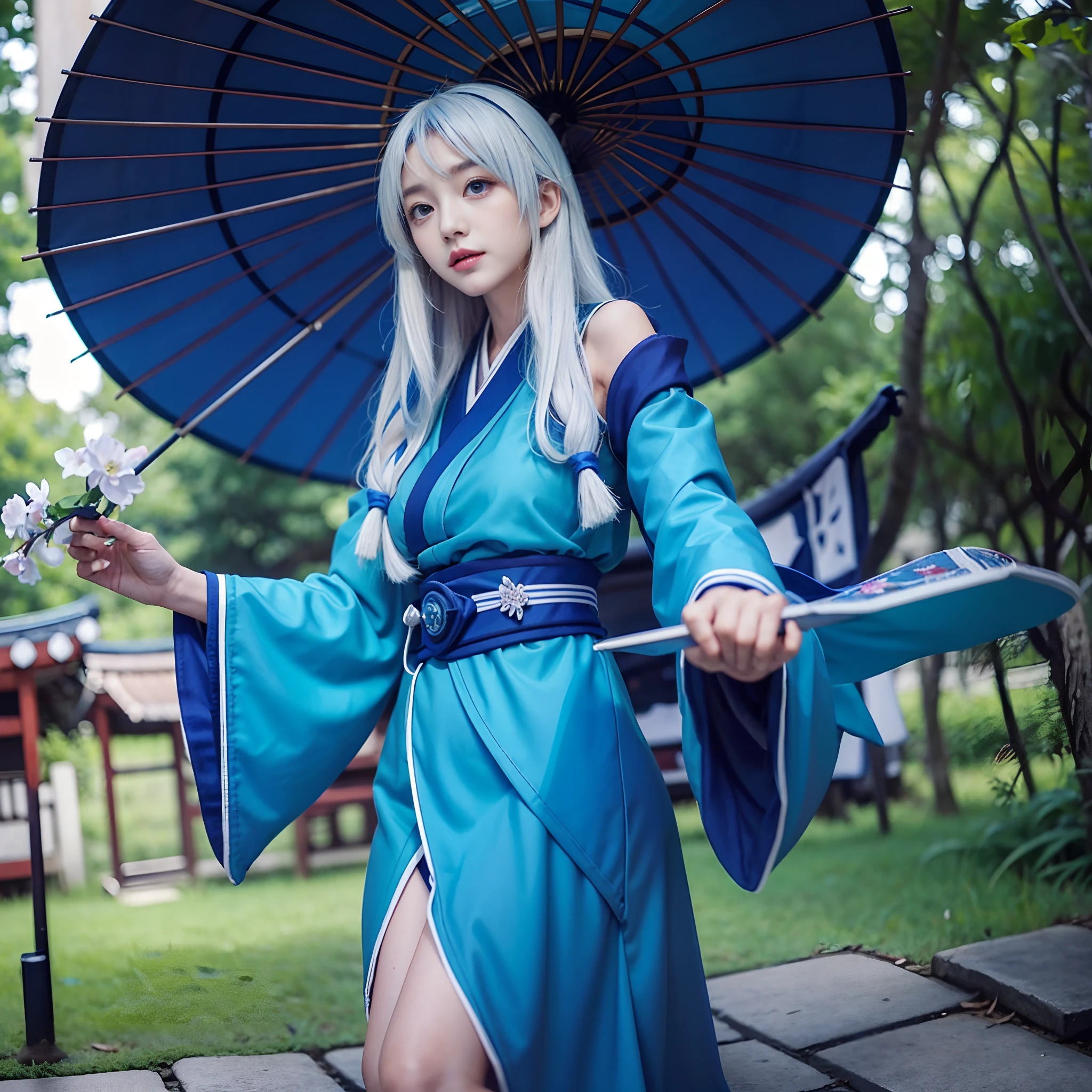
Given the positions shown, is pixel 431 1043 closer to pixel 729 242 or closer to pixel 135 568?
pixel 135 568

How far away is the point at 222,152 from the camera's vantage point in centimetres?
188

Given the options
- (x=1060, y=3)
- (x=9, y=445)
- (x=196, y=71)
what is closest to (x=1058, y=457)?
(x=1060, y=3)

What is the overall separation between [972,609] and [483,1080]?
2.99 feet

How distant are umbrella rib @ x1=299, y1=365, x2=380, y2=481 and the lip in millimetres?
690

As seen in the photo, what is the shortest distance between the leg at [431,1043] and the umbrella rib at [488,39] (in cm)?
144

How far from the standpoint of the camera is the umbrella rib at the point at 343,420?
7.97 ft

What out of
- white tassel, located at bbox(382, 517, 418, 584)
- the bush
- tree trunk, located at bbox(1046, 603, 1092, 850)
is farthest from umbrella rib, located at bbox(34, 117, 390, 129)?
the bush

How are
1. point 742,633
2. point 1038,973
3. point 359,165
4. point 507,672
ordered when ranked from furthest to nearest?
point 1038,973 → point 359,165 → point 507,672 → point 742,633

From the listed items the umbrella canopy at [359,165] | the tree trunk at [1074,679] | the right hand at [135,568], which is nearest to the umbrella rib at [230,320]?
the umbrella canopy at [359,165]

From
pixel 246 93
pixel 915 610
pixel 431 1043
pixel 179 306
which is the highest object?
pixel 246 93

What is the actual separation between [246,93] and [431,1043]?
1.56m

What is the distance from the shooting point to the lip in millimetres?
1739

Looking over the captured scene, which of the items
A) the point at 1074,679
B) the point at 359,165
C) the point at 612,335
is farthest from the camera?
the point at 1074,679

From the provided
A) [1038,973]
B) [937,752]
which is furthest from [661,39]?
[937,752]
